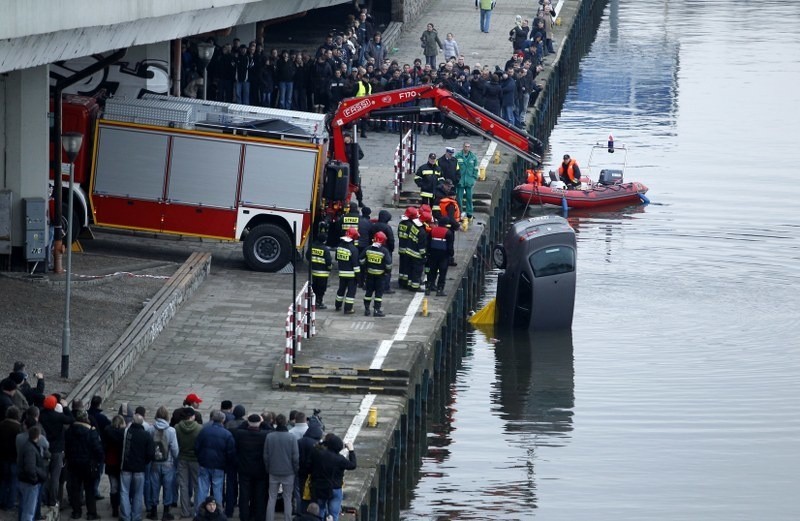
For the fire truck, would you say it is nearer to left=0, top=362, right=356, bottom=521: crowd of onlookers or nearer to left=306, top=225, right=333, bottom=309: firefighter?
left=306, top=225, right=333, bottom=309: firefighter

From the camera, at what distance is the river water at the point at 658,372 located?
26781mm

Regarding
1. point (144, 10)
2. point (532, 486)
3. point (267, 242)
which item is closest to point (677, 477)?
point (532, 486)

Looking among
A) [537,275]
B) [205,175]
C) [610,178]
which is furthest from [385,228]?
[610,178]

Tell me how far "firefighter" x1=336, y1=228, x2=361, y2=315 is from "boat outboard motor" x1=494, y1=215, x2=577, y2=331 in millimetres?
3833

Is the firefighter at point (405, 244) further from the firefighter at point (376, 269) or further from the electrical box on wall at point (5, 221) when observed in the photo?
the electrical box on wall at point (5, 221)

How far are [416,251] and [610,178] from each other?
52.0 feet

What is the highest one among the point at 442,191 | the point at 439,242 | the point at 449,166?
the point at 449,166

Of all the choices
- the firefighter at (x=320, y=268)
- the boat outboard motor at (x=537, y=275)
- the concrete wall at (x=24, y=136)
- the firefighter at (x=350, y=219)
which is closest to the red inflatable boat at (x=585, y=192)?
the boat outboard motor at (x=537, y=275)

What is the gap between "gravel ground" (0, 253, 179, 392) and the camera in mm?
26734

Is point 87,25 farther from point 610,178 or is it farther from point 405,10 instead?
point 405,10

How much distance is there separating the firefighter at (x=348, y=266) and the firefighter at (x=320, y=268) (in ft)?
0.71

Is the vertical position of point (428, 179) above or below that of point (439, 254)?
above

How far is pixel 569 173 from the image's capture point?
4697cm

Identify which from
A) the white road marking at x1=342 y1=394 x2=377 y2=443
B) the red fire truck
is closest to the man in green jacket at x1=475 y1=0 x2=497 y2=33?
the red fire truck
